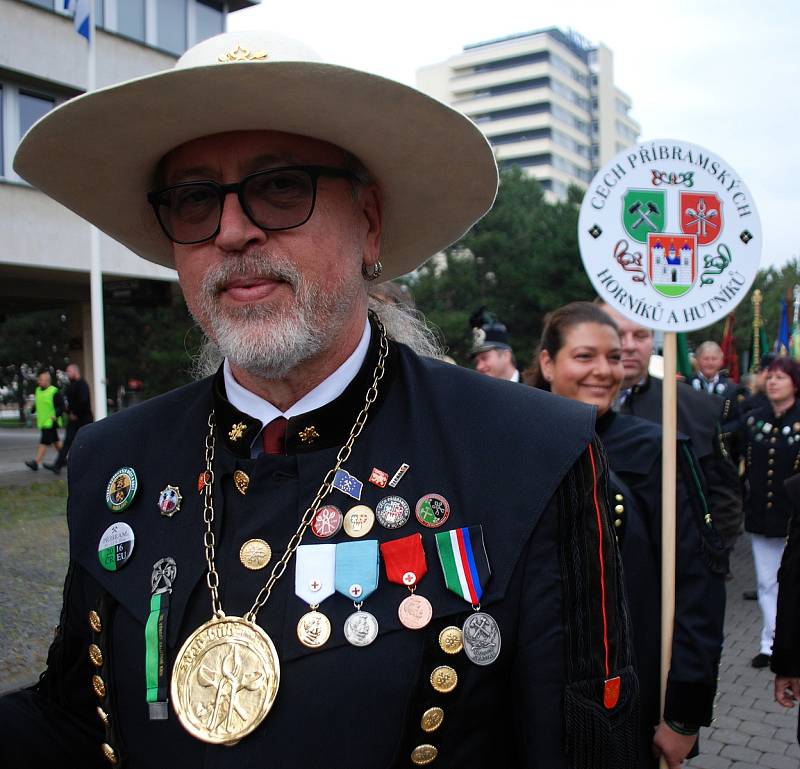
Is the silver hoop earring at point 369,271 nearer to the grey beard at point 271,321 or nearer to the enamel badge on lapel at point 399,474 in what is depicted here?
the grey beard at point 271,321

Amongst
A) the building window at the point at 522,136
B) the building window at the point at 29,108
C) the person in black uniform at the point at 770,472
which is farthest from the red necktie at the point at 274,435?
the building window at the point at 522,136

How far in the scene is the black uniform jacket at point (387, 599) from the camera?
1475 millimetres

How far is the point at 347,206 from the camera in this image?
6.00ft

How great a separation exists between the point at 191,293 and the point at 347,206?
389 millimetres

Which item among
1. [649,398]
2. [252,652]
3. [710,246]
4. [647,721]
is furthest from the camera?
[649,398]

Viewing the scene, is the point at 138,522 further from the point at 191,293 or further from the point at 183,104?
the point at 183,104

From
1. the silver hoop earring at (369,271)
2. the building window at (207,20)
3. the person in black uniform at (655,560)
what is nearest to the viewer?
the silver hoop earring at (369,271)

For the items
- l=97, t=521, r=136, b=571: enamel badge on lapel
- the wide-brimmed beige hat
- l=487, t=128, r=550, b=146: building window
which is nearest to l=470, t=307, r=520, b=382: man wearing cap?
the wide-brimmed beige hat

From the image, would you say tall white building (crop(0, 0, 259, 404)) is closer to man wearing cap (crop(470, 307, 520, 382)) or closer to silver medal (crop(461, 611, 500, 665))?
man wearing cap (crop(470, 307, 520, 382))

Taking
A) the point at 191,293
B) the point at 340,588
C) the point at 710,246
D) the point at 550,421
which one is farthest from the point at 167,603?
the point at 710,246

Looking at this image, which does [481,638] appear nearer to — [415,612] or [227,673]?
[415,612]

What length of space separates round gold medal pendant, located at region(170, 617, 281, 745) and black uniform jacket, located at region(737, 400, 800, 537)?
206 inches

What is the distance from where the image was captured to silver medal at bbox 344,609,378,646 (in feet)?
4.90

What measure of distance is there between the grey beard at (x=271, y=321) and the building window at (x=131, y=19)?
56.6 ft
